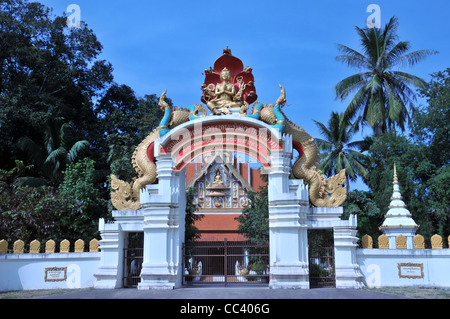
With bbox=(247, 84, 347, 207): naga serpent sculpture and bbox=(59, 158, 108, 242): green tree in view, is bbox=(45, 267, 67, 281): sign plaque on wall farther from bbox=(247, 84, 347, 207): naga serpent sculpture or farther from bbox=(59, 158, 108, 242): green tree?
bbox=(247, 84, 347, 207): naga serpent sculpture

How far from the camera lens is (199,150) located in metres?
12.8

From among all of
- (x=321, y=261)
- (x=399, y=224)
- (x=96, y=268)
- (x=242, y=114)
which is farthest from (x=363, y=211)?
(x=96, y=268)

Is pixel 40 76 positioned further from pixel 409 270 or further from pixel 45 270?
pixel 409 270

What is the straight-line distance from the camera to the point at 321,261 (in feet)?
46.0

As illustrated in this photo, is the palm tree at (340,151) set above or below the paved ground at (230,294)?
above

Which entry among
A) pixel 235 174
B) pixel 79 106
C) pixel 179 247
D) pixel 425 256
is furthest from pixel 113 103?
pixel 425 256

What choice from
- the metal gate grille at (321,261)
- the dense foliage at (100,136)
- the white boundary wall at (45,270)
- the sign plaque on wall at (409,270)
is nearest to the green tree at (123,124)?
the dense foliage at (100,136)

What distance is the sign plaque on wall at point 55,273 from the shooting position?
41.0 ft

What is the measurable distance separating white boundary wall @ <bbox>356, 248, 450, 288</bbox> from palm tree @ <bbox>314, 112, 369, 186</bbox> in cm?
1316

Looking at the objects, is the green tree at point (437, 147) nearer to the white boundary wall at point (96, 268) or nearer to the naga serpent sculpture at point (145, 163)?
the white boundary wall at point (96, 268)

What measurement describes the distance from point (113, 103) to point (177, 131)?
18180 millimetres

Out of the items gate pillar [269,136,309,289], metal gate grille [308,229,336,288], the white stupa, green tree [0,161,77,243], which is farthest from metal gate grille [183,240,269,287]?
green tree [0,161,77,243]

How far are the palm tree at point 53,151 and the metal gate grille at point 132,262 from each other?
9.84 metres

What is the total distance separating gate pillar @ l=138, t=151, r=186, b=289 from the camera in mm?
11711
